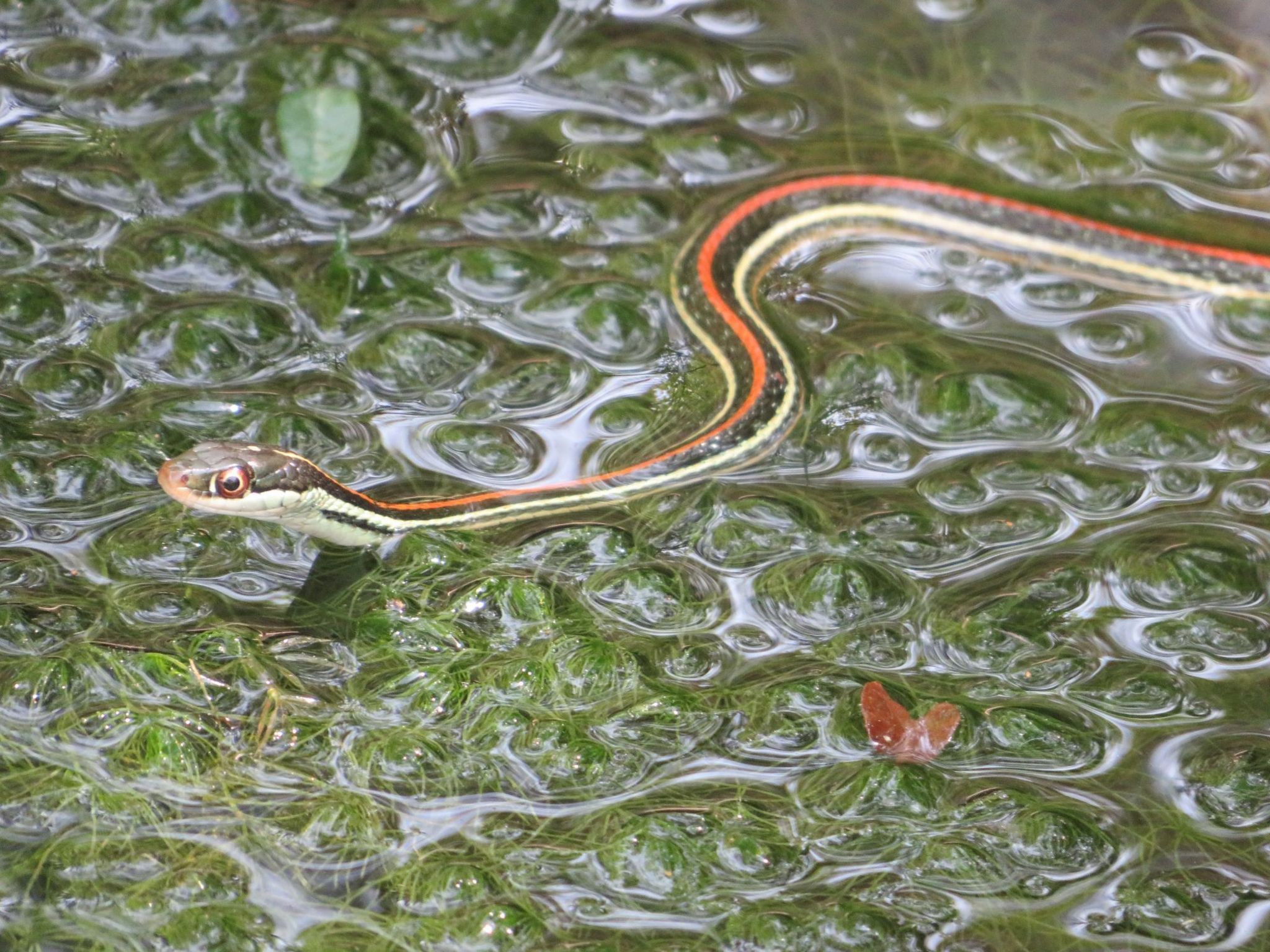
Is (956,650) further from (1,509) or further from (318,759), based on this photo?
(1,509)

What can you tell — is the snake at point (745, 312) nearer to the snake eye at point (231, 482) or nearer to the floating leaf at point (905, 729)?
the snake eye at point (231, 482)

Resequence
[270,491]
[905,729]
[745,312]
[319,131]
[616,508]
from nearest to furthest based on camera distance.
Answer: [905,729] < [270,491] < [616,508] < [319,131] < [745,312]

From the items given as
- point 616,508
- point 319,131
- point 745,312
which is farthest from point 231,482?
point 745,312

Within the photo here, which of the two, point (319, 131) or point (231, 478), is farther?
point (319, 131)

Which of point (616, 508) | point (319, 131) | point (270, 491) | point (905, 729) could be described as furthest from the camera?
point (319, 131)

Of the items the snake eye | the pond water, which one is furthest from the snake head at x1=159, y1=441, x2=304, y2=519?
the pond water

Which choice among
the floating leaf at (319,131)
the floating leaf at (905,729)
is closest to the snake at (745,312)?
the floating leaf at (905,729)

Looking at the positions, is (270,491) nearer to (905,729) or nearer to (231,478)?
(231,478)

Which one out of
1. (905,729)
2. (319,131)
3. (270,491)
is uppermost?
(319,131)
